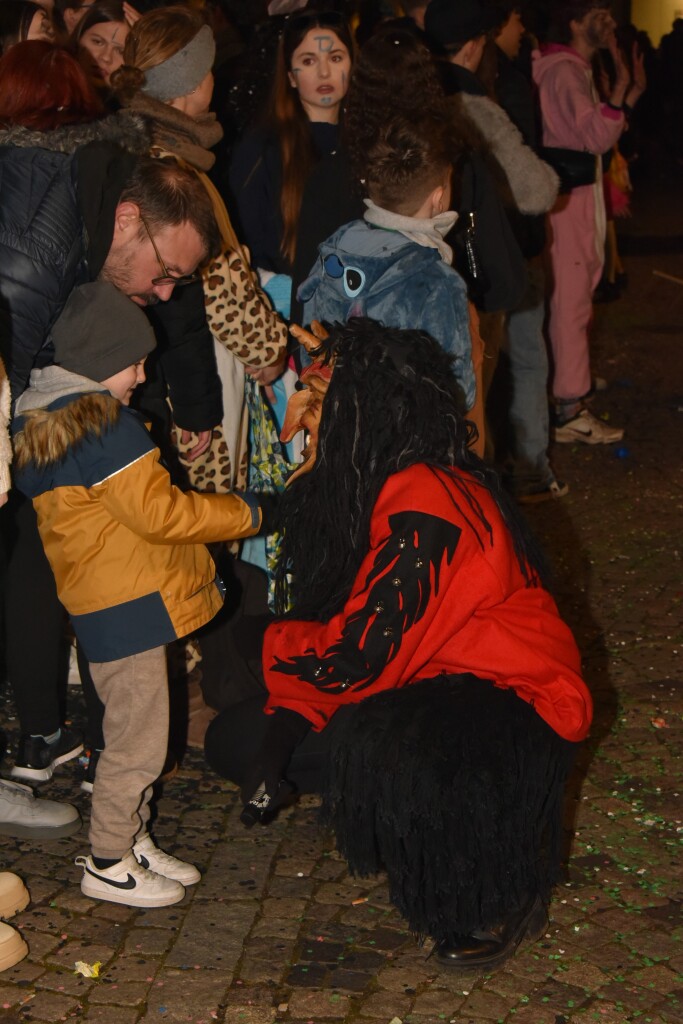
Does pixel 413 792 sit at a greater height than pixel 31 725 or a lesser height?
greater

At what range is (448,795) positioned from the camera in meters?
3.00

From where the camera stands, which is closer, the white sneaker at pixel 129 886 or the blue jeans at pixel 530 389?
the white sneaker at pixel 129 886

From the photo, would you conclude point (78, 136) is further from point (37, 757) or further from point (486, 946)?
point (486, 946)

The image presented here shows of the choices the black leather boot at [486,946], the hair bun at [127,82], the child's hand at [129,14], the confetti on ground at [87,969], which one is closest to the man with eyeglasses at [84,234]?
the hair bun at [127,82]

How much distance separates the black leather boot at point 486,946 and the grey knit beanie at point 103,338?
5.28 ft

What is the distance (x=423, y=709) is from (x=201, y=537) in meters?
0.70

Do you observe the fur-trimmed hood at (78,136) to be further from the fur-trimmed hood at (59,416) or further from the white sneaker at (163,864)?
the white sneaker at (163,864)

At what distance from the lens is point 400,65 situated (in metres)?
4.14

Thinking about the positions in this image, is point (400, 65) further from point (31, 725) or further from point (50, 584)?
point (31, 725)

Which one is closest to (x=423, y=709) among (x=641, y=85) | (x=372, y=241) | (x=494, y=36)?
(x=372, y=241)

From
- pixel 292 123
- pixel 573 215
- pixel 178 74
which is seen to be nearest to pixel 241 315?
pixel 178 74

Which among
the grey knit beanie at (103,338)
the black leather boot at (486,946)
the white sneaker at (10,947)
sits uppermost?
the grey knit beanie at (103,338)

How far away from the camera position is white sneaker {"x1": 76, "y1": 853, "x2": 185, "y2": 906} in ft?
11.5

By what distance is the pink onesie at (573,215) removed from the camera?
7031 millimetres
